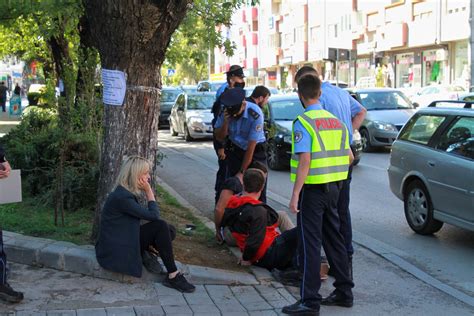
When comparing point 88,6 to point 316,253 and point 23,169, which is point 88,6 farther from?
point 23,169

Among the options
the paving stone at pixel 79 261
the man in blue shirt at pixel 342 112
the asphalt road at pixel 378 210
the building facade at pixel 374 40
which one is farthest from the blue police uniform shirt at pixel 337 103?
the building facade at pixel 374 40

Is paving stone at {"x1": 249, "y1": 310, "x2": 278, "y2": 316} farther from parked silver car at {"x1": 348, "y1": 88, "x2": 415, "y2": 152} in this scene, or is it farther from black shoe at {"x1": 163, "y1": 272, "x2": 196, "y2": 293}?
parked silver car at {"x1": 348, "y1": 88, "x2": 415, "y2": 152}

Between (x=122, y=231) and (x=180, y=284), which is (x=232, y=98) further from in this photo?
(x=180, y=284)

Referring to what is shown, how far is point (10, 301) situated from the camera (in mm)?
4910

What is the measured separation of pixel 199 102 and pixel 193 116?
1.15 meters

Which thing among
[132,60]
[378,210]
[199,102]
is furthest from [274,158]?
[199,102]

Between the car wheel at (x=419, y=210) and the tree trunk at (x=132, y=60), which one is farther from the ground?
the tree trunk at (x=132, y=60)

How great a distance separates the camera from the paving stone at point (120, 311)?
4785mm

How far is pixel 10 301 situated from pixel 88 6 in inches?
107

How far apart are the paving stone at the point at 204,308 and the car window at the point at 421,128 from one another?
408 cm

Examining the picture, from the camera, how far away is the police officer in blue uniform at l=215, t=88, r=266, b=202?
684cm

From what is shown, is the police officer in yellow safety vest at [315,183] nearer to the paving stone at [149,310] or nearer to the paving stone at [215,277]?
the paving stone at [215,277]

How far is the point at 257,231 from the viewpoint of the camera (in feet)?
19.2

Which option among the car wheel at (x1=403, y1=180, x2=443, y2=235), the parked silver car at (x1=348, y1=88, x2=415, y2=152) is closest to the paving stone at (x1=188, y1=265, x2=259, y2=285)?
the car wheel at (x1=403, y1=180, x2=443, y2=235)
